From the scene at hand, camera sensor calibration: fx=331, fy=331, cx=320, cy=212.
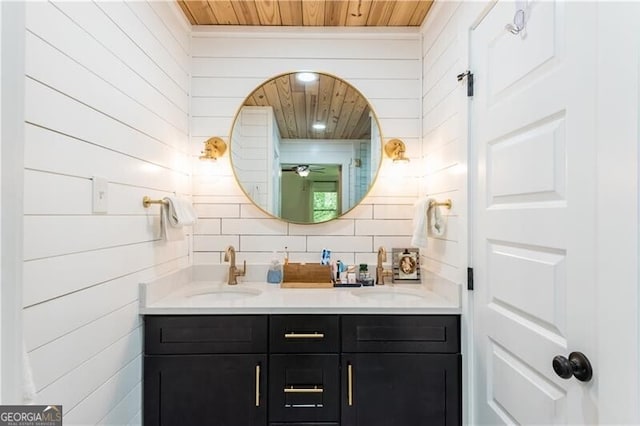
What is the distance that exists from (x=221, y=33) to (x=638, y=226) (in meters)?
2.16

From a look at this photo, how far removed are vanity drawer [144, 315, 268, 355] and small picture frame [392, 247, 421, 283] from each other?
0.88 metres

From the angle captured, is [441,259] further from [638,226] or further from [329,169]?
[638,226]

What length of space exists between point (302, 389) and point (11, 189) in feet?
4.36

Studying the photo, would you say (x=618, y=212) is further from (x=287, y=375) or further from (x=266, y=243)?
(x=266, y=243)

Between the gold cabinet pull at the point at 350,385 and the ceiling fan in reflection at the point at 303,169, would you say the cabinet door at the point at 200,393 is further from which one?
the ceiling fan in reflection at the point at 303,169

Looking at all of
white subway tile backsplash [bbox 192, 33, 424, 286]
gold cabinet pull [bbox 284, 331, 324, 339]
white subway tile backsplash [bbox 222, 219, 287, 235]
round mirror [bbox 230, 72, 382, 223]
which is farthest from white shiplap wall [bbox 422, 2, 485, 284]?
white subway tile backsplash [bbox 222, 219, 287, 235]

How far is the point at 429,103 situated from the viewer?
1936 mm

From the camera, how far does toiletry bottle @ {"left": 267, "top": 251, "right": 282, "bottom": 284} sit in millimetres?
1988

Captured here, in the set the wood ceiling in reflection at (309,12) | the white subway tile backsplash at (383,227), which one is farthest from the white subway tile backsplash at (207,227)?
the wood ceiling in reflection at (309,12)

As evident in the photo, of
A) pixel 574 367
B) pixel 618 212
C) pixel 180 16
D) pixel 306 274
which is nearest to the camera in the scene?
pixel 618 212

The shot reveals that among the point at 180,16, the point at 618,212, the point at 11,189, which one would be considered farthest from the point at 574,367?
the point at 180,16

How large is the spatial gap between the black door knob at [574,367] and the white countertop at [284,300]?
0.62 metres

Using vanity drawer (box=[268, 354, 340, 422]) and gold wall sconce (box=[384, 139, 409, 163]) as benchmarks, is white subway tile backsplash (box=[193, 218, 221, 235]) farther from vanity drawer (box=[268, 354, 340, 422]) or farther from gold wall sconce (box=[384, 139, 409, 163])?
gold wall sconce (box=[384, 139, 409, 163])

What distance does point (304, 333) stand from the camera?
4.90 feet
